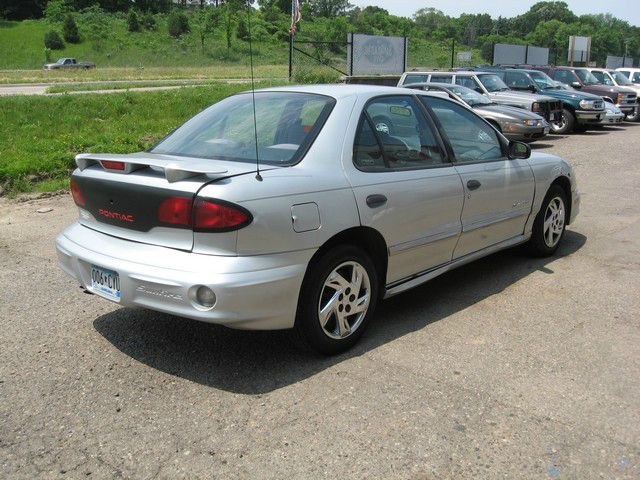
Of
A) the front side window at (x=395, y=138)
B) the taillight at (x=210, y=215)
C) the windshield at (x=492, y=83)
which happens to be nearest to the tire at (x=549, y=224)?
the front side window at (x=395, y=138)

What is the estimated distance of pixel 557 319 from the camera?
4.58 m

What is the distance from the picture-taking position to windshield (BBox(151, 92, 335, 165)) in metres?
3.92

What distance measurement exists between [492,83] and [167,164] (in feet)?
49.4

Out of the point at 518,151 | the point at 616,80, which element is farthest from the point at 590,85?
the point at 518,151

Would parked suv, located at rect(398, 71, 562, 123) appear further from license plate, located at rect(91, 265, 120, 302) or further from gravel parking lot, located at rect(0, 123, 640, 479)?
license plate, located at rect(91, 265, 120, 302)

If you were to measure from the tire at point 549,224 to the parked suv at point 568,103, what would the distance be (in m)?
13.0

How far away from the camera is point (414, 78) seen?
55.9 ft

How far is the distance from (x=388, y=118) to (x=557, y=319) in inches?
73.0

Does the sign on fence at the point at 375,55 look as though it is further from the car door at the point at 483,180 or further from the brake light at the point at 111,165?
the brake light at the point at 111,165

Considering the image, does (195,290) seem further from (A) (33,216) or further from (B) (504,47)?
(B) (504,47)

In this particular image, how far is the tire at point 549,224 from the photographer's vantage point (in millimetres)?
5821

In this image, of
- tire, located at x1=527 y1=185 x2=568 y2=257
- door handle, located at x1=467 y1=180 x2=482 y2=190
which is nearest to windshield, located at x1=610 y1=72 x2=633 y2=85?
tire, located at x1=527 y1=185 x2=568 y2=257

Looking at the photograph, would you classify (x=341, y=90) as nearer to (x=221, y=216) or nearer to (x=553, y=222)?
(x=221, y=216)

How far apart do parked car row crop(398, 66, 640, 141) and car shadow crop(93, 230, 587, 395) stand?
984 cm
